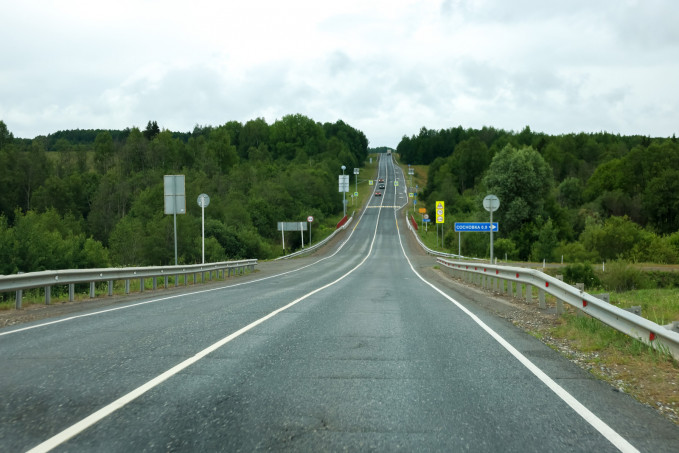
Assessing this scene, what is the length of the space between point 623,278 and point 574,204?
81882 mm

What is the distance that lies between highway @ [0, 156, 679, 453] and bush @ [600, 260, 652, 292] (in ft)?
108

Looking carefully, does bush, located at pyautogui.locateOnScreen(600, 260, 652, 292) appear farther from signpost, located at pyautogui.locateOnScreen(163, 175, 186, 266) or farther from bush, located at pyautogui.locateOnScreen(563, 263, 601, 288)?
signpost, located at pyautogui.locateOnScreen(163, 175, 186, 266)

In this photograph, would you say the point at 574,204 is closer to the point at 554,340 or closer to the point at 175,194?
the point at 175,194

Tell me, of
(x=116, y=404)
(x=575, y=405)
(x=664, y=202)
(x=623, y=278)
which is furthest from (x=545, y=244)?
(x=116, y=404)

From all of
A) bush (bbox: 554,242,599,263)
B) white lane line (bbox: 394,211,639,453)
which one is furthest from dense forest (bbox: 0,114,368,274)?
white lane line (bbox: 394,211,639,453)

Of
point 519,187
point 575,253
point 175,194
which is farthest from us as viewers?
point 519,187

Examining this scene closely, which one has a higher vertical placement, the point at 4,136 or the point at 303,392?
the point at 4,136

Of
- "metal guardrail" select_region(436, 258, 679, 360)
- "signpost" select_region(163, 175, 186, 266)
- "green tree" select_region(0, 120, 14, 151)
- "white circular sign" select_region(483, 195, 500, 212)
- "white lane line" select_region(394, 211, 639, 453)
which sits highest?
"green tree" select_region(0, 120, 14, 151)

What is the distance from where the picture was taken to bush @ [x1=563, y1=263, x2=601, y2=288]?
1640 inches

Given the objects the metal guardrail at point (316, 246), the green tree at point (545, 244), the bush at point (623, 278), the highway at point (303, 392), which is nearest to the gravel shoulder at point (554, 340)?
the highway at point (303, 392)

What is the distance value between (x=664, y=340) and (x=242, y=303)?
391 inches

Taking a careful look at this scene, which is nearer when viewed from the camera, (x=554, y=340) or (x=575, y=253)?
(x=554, y=340)

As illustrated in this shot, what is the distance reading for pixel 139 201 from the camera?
96938mm

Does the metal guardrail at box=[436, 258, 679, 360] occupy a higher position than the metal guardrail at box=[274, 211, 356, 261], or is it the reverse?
the metal guardrail at box=[436, 258, 679, 360]
